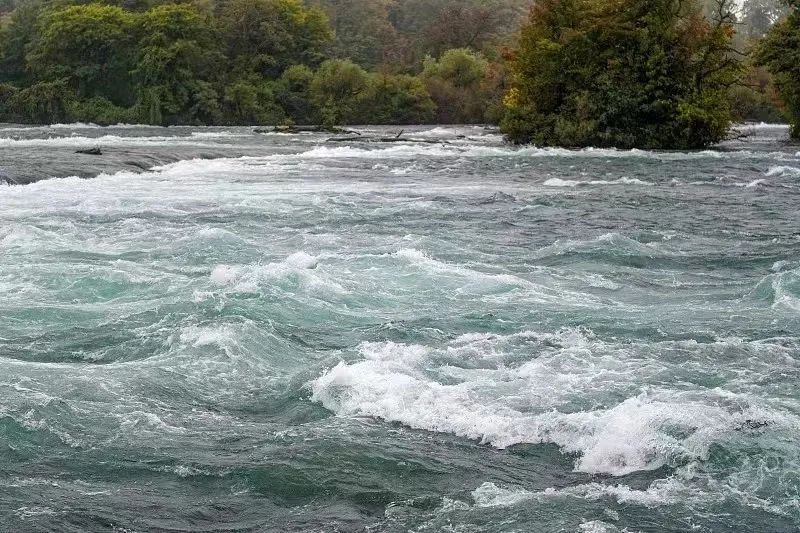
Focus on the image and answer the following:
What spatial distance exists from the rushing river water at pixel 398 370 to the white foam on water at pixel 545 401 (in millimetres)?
25

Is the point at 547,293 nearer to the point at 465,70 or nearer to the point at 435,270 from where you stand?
the point at 435,270

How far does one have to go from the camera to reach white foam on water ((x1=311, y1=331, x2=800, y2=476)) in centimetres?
666

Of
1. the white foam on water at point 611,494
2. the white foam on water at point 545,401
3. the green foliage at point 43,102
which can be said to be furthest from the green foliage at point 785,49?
the green foliage at point 43,102

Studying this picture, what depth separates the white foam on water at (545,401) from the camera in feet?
21.9

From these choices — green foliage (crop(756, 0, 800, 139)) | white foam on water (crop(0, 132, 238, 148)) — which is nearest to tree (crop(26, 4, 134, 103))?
white foam on water (crop(0, 132, 238, 148))

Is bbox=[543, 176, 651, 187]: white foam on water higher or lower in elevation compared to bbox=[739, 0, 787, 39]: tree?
lower

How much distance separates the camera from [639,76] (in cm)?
3347

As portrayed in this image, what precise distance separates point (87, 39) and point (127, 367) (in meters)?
54.1

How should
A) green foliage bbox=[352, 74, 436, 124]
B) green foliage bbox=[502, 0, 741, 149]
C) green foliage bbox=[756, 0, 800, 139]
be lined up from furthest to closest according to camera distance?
1. green foliage bbox=[352, 74, 436, 124]
2. green foliage bbox=[756, 0, 800, 139]
3. green foliage bbox=[502, 0, 741, 149]

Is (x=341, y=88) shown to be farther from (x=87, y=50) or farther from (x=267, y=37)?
(x=87, y=50)

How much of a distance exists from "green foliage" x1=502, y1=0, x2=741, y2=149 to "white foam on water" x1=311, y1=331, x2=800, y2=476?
82.7 ft

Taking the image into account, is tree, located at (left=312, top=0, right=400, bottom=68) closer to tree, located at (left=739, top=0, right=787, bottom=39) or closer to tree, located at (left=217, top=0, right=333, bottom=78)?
tree, located at (left=217, top=0, right=333, bottom=78)

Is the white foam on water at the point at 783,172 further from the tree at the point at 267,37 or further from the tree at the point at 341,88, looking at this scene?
the tree at the point at 267,37

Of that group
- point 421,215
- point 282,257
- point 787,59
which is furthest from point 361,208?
point 787,59
